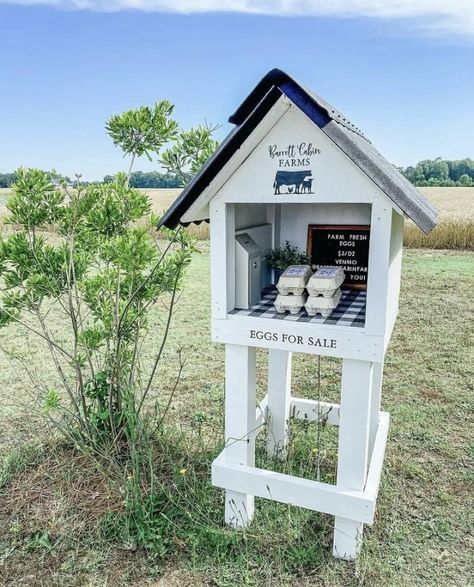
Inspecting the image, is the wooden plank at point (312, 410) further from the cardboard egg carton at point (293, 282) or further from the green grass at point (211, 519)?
the cardboard egg carton at point (293, 282)

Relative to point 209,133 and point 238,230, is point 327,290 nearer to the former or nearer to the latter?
point 238,230

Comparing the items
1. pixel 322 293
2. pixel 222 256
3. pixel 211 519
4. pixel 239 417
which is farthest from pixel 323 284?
pixel 211 519

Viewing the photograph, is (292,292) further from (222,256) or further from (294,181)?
(294,181)

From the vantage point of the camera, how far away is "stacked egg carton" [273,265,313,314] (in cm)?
277

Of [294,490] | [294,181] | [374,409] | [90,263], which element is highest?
[294,181]

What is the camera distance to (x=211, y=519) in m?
3.19

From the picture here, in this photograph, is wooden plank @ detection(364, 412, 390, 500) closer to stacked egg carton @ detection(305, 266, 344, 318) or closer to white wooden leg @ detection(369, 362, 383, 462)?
white wooden leg @ detection(369, 362, 383, 462)

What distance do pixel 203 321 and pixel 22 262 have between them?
507 centimetres

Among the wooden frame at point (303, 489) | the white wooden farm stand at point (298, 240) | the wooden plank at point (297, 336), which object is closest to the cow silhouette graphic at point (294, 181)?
the white wooden farm stand at point (298, 240)

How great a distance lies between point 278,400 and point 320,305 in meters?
1.47

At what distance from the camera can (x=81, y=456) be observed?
11.7 feet

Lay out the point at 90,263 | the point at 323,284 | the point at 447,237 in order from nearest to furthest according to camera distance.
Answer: the point at 323,284 → the point at 90,263 → the point at 447,237

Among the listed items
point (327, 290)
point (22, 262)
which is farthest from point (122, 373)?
point (327, 290)

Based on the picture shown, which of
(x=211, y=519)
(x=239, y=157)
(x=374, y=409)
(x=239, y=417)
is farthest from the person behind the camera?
(x=374, y=409)
